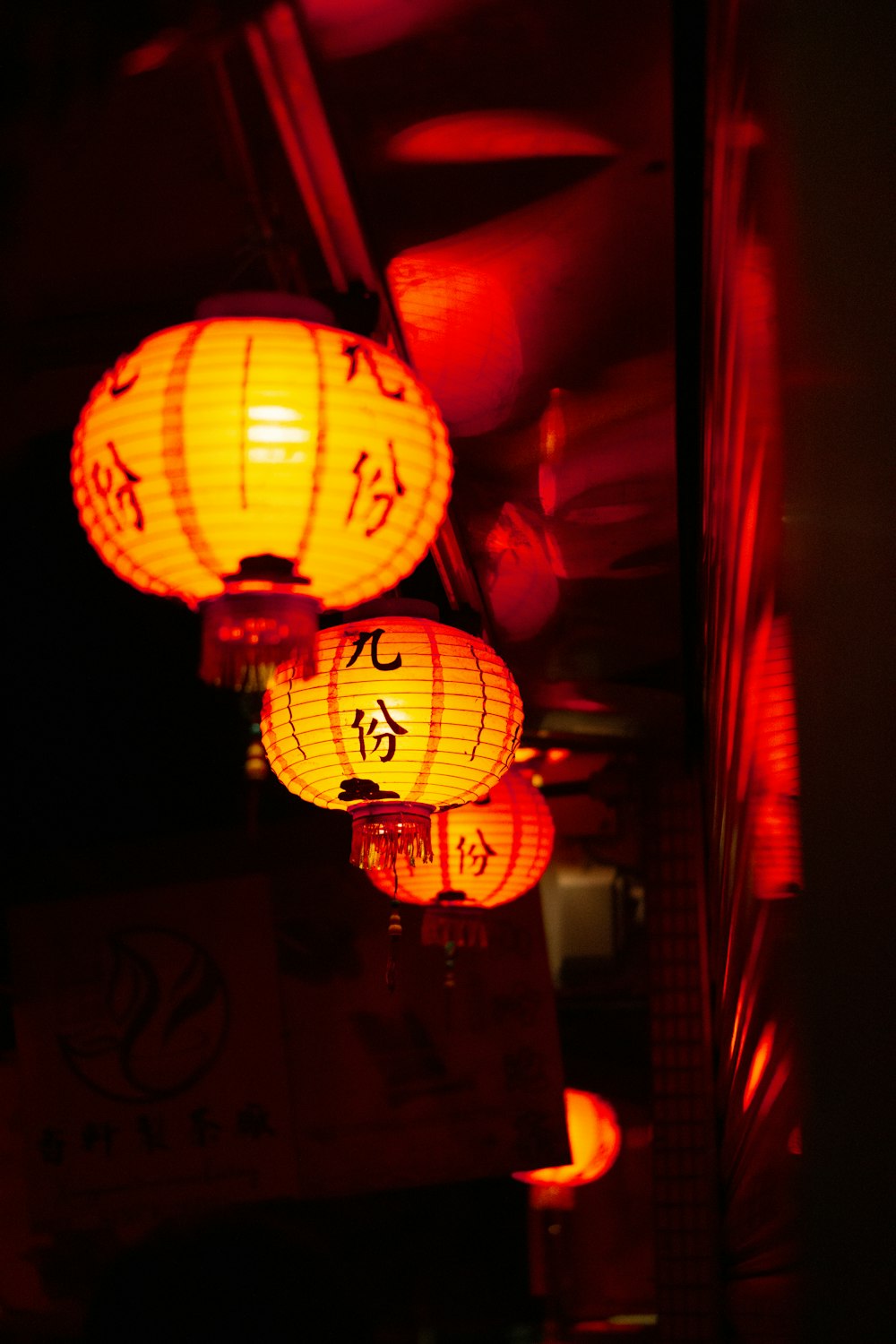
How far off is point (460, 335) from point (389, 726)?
1207 mm

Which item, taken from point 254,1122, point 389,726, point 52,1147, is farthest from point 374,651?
point 52,1147

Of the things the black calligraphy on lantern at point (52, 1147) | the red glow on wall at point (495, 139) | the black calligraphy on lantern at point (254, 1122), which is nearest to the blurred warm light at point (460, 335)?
the red glow on wall at point (495, 139)

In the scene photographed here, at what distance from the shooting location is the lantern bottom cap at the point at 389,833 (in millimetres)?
3725

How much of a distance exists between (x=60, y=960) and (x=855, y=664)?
17.2 ft

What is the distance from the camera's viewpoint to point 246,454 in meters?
2.55

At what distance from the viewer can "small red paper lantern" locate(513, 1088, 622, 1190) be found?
25.7 ft

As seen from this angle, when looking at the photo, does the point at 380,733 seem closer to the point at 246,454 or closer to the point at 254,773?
the point at 246,454

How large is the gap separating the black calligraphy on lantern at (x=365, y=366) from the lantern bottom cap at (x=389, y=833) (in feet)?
4.57

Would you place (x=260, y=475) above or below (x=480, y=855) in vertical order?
above

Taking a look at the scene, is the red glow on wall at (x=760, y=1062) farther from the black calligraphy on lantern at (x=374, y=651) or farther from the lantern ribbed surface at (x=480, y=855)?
the lantern ribbed surface at (x=480, y=855)

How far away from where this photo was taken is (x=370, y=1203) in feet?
25.7

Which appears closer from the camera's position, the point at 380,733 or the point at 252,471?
the point at 252,471

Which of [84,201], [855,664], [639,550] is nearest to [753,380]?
[855,664]

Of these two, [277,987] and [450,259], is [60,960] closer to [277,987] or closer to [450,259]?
[277,987]
